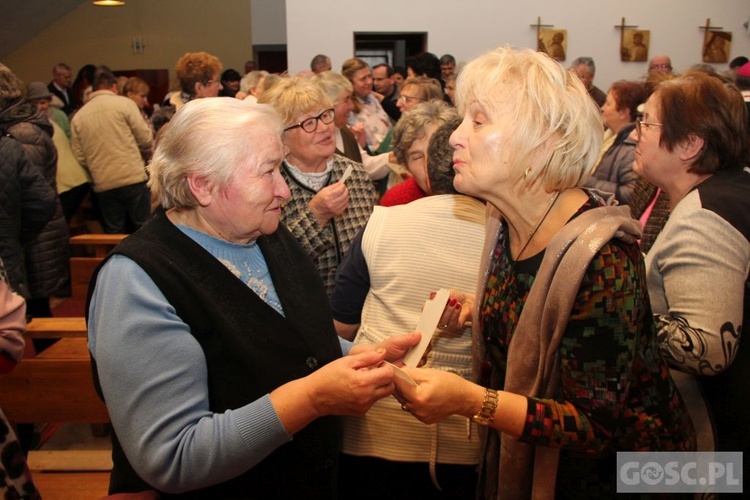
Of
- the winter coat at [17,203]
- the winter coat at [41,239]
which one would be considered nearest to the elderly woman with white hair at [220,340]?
the winter coat at [17,203]

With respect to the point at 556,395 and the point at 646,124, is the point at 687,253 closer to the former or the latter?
the point at 646,124

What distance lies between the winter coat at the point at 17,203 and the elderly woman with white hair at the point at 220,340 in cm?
242

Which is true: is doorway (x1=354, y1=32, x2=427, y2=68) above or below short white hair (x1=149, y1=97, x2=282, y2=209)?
above

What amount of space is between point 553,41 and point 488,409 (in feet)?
28.8

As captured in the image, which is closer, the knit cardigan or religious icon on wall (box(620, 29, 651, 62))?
the knit cardigan

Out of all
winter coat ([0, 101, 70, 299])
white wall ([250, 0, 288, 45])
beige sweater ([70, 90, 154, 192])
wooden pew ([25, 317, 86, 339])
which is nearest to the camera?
wooden pew ([25, 317, 86, 339])

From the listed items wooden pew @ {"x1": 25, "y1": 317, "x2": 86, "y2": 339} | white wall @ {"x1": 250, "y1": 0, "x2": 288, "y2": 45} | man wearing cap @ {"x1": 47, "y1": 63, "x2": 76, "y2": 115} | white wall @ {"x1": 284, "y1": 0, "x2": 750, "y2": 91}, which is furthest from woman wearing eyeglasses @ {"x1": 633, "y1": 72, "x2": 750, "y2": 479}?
white wall @ {"x1": 250, "y1": 0, "x2": 288, "y2": 45}

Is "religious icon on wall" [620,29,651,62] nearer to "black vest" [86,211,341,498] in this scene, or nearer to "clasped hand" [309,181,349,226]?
"clasped hand" [309,181,349,226]

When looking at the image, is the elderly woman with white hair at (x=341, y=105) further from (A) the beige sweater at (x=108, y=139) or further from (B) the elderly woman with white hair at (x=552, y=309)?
(A) the beige sweater at (x=108, y=139)

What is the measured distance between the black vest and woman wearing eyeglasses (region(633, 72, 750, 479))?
101cm

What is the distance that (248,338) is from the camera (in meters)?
1.57

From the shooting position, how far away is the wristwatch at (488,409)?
1.56 meters

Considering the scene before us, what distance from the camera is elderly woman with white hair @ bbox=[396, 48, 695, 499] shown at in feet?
4.82

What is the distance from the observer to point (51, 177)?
4738 millimetres
